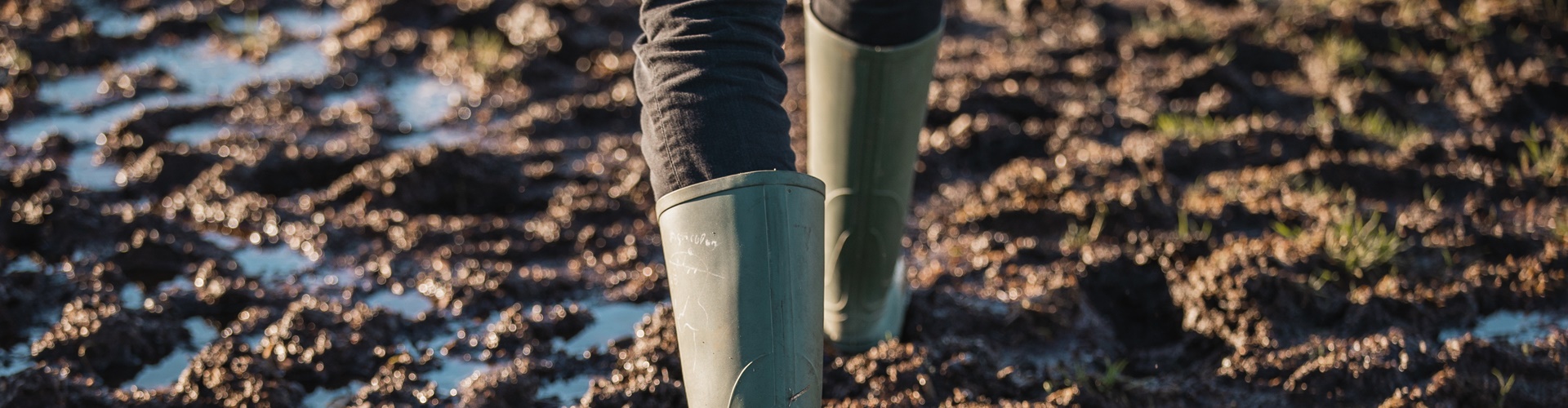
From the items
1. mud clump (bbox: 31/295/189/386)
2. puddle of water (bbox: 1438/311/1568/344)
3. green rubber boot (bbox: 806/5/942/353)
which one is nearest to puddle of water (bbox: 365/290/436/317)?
mud clump (bbox: 31/295/189/386)

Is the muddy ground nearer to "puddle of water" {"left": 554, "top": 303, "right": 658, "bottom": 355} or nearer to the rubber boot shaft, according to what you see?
"puddle of water" {"left": 554, "top": 303, "right": 658, "bottom": 355}

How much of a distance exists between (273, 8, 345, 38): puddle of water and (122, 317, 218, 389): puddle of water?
6.80 feet

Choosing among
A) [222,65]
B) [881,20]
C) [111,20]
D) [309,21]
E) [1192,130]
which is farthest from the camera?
[309,21]

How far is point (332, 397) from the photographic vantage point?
1.96 metres

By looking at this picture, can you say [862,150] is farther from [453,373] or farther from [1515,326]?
[1515,326]

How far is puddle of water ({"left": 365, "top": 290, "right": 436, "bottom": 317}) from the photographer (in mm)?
2260

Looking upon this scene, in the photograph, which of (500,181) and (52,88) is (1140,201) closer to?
(500,181)

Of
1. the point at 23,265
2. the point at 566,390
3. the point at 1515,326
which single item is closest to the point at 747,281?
the point at 566,390

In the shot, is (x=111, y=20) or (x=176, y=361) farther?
(x=111, y=20)

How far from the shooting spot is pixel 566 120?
3.33 meters

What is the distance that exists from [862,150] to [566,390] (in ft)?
2.09

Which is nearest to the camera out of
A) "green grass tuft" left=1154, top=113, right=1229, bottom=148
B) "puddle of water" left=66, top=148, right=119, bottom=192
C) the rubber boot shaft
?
the rubber boot shaft

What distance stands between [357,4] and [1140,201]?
9.53ft

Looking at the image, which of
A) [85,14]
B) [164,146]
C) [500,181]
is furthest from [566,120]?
[85,14]
